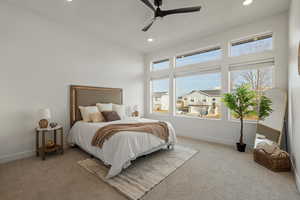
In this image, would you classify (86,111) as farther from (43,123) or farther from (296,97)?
(296,97)

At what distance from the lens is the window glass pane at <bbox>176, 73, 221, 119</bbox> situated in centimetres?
390

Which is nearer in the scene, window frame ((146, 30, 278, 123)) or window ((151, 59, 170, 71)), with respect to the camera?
window frame ((146, 30, 278, 123))

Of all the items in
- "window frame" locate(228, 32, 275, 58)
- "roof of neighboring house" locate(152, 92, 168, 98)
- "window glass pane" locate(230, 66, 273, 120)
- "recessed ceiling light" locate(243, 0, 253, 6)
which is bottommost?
"roof of neighboring house" locate(152, 92, 168, 98)

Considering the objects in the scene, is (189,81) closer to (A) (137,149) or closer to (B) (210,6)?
(B) (210,6)

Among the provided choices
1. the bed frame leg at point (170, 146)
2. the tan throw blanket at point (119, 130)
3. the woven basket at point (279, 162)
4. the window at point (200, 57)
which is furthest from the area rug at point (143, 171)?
the window at point (200, 57)

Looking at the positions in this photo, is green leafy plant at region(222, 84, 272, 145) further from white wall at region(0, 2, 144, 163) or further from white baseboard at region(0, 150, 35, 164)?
white baseboard at region(0, 150, 35, 164)

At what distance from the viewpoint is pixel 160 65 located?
5.21 m

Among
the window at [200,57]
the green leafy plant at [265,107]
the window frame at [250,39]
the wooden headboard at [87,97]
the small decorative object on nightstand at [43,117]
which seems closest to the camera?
the small decorative object on nightstand at [43,117]

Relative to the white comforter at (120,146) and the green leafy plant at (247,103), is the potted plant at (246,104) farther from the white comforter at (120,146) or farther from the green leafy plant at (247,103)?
the white comforter at (120,146)

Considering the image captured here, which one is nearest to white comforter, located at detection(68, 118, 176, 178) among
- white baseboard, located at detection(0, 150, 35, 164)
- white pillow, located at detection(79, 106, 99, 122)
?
white pillow, located at detection(79, 106, 99, 122)

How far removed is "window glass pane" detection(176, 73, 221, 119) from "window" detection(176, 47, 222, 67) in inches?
18.2

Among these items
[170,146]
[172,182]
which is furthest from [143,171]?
[170,146]

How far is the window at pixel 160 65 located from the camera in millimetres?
4988

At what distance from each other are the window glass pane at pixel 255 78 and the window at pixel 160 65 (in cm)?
219
